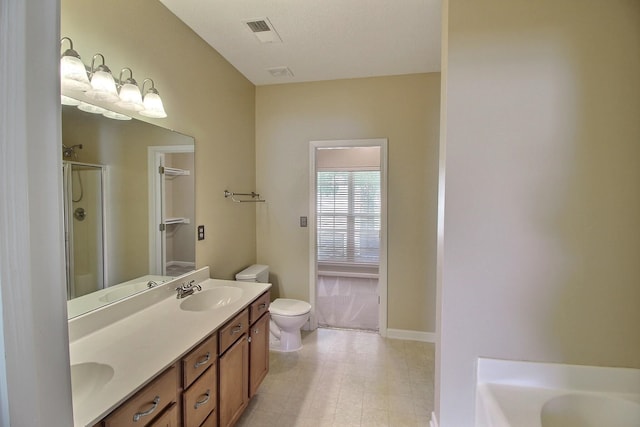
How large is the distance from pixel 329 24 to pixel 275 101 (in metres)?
1.20

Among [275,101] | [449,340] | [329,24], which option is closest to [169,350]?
[449,340]

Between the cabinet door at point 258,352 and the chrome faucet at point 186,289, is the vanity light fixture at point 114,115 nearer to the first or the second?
the chrome faucet at point 186,289

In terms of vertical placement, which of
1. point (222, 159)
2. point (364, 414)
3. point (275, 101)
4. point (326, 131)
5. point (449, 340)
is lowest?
point (364, 414)

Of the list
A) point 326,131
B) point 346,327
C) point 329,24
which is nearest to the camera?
point 329,24

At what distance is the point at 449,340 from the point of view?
144cm

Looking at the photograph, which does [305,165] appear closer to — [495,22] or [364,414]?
[495,22]

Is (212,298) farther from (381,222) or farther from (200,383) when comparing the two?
(381,222)

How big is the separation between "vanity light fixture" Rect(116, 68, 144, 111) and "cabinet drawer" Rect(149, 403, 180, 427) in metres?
1.47

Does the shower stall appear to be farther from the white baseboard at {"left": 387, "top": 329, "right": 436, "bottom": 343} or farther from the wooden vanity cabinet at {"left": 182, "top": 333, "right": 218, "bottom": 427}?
the white baseboard at {"left": 387, "top": 329, "right": 436, "bottom": 343}

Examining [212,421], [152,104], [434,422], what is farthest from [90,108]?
[434,422]

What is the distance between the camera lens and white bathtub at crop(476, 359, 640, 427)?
127 cm

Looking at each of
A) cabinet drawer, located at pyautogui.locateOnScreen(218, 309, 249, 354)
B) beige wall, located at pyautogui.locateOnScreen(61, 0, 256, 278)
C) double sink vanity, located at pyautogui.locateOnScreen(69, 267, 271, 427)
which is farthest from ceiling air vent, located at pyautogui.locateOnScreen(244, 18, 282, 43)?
cabinet drawer, located at pyautogui.locateOnScreen(218, 309, 249, 354)

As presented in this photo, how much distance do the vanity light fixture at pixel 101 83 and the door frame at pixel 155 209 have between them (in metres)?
0.37

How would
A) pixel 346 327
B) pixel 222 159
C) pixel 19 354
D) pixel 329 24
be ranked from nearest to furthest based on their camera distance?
1. pixel 19 354
2. pixel 329 24
3. pixel 222 159
4. pixel 346 327
